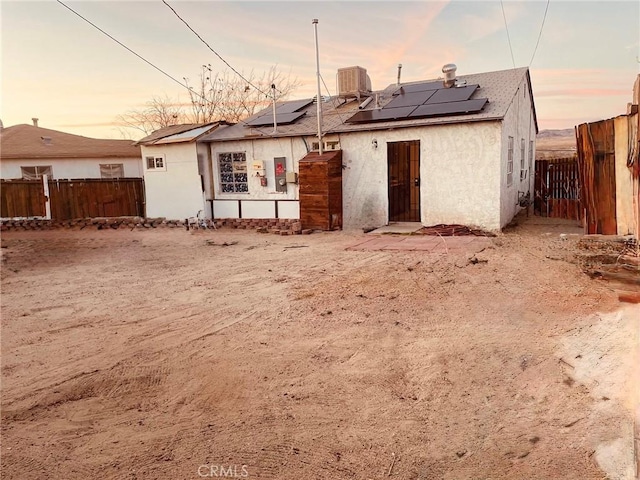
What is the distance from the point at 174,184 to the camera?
51.4 feet

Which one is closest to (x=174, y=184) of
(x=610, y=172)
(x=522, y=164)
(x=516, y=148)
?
(x=516, y=148)

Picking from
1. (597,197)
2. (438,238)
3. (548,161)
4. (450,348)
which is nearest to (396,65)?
(548,161)

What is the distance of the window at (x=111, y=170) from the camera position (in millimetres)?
21172

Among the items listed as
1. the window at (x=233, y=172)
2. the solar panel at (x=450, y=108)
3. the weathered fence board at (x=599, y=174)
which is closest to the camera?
the weathered fence board at (x=599, y=174)

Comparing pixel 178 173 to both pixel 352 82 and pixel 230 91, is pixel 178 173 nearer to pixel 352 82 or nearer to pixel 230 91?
pixel 352 82

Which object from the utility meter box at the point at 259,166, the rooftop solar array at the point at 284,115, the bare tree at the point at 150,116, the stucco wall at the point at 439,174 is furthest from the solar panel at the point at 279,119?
the bare tree at the point at 150,116

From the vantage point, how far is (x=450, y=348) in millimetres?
4262

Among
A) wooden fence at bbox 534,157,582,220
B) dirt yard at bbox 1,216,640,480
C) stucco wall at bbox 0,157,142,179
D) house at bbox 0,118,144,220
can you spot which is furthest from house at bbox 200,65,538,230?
stucco wall at bbox 0,157,142,179

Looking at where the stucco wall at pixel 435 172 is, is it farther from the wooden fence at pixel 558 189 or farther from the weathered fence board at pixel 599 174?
the wooden fence at pixel 558 189

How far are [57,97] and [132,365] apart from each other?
16667 millimetres

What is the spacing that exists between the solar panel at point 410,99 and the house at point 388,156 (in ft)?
0.13

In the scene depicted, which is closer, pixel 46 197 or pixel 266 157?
pixel 266 157

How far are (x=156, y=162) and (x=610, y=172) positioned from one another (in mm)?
14174

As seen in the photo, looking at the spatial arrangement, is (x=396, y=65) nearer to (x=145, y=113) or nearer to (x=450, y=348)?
(x=450, y=348)
